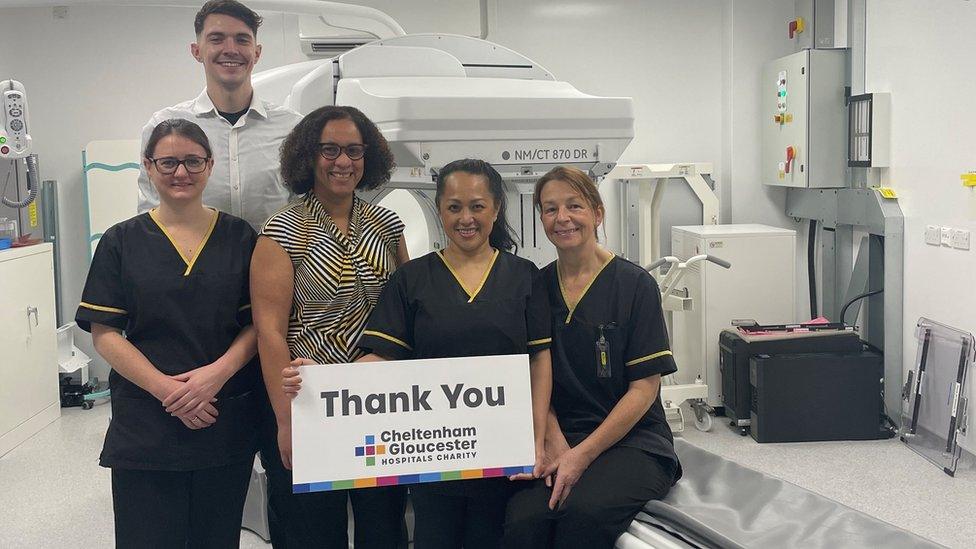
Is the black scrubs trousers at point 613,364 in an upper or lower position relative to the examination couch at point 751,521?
upper

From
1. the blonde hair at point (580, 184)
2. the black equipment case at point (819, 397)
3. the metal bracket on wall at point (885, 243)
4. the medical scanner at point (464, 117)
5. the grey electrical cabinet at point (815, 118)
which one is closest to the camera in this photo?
the blonde hair at point (580, 184)

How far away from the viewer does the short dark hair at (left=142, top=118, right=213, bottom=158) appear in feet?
6.19

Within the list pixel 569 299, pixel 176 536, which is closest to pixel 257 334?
pixel 176 536

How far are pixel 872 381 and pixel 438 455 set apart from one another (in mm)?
2880

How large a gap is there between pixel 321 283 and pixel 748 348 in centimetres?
280

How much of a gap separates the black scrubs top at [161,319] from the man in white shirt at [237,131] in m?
0.33

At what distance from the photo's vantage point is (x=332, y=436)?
189 centimetres

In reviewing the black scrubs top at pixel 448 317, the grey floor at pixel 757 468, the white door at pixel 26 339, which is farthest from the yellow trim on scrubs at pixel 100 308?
the white door at pixel 26 339

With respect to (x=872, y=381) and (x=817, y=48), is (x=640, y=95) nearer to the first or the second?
(x=817, y=48)

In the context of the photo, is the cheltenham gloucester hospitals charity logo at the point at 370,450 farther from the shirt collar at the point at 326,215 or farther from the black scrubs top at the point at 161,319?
the shirt collar at the point at 326,215

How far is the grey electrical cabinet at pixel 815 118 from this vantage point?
183 inches

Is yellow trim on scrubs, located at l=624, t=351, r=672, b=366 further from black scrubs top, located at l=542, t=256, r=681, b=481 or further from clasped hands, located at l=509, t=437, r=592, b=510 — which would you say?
clasped hands, located at l=509, t=437, r=592, b=510

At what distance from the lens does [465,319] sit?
195cm

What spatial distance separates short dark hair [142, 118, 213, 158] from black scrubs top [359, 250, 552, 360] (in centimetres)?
52
